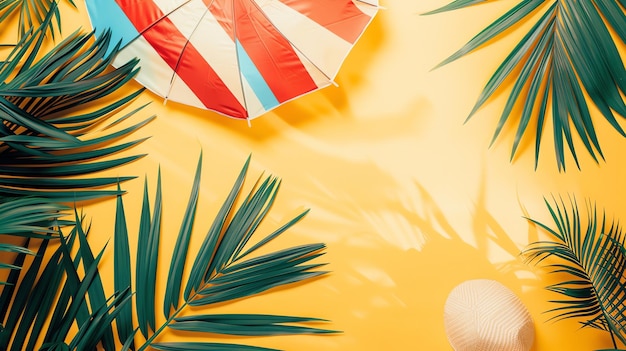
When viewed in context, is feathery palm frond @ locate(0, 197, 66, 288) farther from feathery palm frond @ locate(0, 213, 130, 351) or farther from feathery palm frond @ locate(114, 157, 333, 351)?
feathery palm frond @ locate(114, 157, 333, 351)

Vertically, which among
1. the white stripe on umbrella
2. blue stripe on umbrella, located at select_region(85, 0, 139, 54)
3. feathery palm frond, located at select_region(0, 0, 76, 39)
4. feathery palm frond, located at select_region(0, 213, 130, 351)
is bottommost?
feathery palm frond, located at select_region(0, 213, 130, 351)

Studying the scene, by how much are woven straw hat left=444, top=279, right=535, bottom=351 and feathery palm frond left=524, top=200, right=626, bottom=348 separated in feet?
0.44

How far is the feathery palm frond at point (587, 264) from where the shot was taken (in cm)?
163

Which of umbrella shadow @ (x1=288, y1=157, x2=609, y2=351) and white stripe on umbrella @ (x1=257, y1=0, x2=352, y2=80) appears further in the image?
umbrella shadow @ (x1=288, y1=157, x2=609, y2=351)

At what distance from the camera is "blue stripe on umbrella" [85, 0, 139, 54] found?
6.04 feet

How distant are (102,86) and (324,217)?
1.03m

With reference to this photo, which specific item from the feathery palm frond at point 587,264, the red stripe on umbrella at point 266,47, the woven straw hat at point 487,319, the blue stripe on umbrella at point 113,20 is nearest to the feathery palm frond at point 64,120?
the blue stripe on umbrella at point 113,20

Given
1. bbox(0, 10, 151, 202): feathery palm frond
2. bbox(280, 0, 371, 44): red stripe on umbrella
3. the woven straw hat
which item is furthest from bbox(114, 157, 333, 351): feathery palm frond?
bbox(280, 0, 371, 44): red stripe on umbrella

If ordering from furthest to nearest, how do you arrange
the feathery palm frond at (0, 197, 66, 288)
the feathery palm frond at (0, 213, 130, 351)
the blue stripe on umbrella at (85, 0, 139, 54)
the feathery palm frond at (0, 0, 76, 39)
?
the feathery palm frond at (0, 0, 76, 39) → the blue stripe on umbrella at (85, 0, 139, 54) → the feathery palm frond at (0, 213, 130, 351) → the feathery palm frond at (0, 197, 66, 288)

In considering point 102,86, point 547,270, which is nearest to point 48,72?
point 102,86

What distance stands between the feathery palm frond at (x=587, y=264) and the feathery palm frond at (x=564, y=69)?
0.23 metres

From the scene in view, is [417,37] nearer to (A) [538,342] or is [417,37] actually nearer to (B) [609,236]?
(B) [609,236]

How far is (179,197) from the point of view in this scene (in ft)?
6.53

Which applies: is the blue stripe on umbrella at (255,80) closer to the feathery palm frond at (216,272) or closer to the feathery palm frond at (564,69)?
the feathery palm frond at (216,272)
